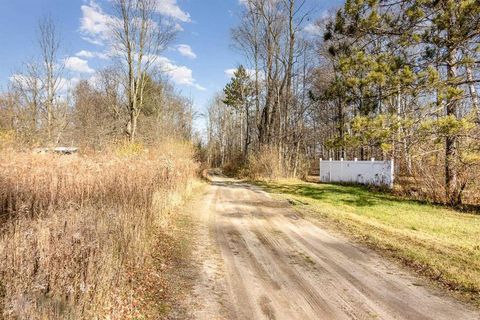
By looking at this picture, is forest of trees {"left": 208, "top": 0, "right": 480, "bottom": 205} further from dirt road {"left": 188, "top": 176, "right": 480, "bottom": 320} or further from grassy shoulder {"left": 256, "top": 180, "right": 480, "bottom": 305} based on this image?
dirt road {"left": 188, "top": 176, "right": 480, "bottom": 320}

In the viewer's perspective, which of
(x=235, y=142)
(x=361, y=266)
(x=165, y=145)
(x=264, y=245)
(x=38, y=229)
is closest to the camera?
(x=38, y=229)

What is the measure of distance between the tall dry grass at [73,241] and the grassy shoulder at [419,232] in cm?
442

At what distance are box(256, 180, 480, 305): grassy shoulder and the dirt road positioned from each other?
0.53 m

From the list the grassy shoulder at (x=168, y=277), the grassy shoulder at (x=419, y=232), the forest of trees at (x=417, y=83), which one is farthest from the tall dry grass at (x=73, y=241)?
the forest of trees at (x=417, y=83)

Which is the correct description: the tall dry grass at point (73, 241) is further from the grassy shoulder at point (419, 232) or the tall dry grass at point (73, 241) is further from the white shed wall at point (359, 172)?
the white shed wall at point (359, 172)

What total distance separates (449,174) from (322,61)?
1878 cm

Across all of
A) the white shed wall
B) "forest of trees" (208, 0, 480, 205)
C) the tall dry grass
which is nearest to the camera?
the tall dry grass

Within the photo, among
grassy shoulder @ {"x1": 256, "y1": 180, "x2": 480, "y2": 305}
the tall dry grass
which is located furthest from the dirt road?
the tall dry grass

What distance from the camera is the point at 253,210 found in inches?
410

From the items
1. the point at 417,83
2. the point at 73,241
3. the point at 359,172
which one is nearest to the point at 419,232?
the point at 417,83

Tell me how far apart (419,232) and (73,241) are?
8.01 meters

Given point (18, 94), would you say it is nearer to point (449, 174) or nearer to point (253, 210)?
point (253, 210)

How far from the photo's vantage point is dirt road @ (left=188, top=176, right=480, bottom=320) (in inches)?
150

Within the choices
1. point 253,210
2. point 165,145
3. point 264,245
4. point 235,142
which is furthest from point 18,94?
point 235,142
